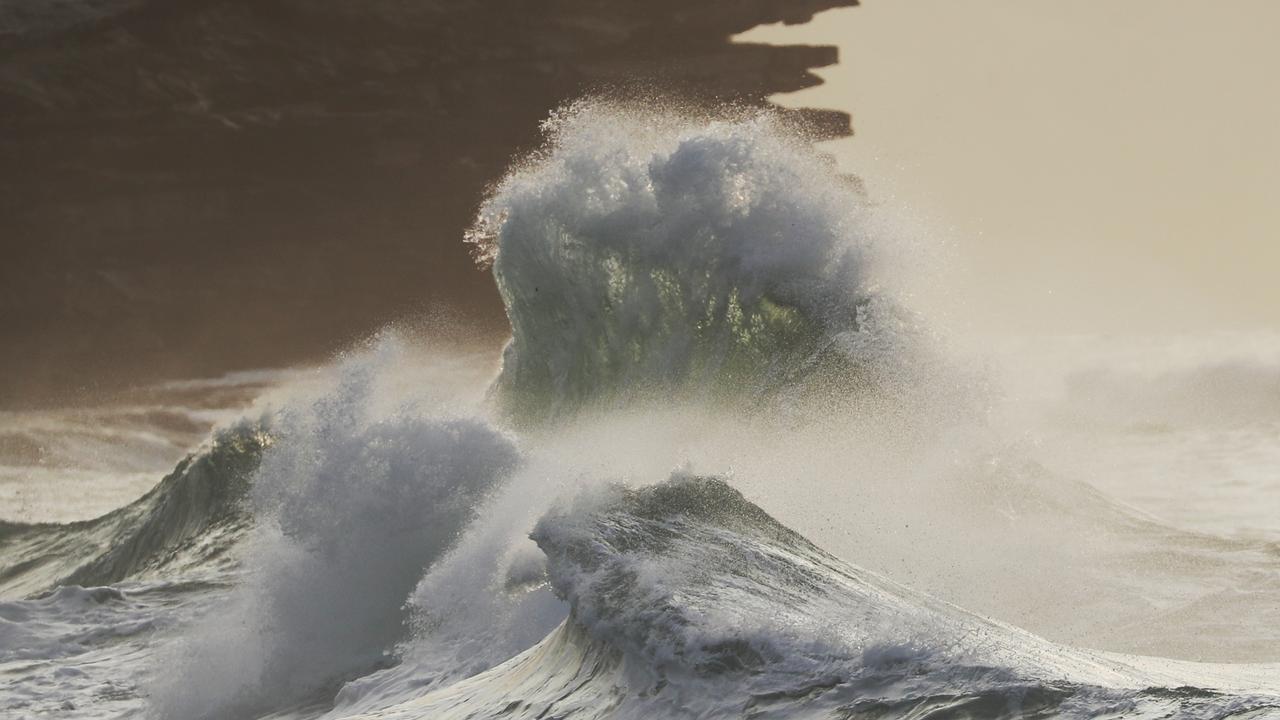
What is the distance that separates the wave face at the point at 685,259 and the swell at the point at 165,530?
3.22 m

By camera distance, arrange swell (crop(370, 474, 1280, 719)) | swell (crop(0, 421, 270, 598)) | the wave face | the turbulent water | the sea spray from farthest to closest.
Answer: swell (crop(0, 421, 270, 598))
the wave face
the sea spray
the turbulent water
swell (crop(370, 474, 1280, 719))

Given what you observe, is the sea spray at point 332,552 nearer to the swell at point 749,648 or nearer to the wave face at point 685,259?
the swell at point 749,648

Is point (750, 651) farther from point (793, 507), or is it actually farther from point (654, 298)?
point (654, 298)

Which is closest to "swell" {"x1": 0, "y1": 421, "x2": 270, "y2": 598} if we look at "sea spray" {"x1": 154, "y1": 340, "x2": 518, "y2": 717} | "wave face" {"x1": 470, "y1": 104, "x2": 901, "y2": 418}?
"sea spray" {"x1": 154, "y1": 340, "x2": 518, "y2": 717}

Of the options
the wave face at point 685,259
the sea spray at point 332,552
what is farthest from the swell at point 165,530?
the wave face at point 685,259

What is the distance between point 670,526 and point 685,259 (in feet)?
18.5

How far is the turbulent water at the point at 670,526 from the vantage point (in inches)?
176

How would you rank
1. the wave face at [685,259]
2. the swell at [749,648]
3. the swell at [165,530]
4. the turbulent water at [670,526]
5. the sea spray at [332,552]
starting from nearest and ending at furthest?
the swell at [749,648] < the turbulent water at [670,526] < the sea spray at [332,552] < the wave face at [685,259] < the swell at [165,530]

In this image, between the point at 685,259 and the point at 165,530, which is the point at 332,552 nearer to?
the point at 685,259

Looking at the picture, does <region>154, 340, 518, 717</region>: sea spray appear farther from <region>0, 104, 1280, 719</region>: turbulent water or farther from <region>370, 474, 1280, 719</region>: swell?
<region>370, 474, 1280, 719</region>: swell

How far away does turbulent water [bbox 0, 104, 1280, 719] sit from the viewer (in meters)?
4.46

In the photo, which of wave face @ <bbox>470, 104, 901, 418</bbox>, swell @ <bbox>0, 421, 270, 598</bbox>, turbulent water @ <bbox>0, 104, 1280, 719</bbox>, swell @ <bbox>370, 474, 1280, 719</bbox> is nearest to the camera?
swell @ <bbox>370, 474, 1280, 719</bbox>

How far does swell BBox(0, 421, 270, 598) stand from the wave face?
3222 millimetres

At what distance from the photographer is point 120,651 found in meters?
8.52
